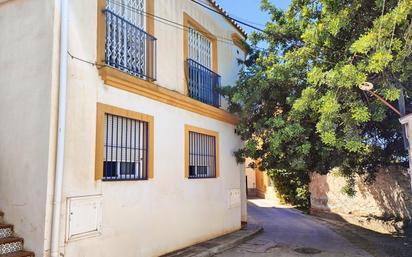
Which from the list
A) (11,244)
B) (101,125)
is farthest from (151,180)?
(11,244)

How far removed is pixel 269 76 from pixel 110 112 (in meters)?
4.58

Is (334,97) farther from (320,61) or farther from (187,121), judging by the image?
(187,121)

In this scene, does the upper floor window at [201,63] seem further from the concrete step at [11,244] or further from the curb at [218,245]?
the concrete step at [11,244]

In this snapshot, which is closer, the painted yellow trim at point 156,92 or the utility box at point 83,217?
the utility box at point 83,217

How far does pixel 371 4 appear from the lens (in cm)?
709

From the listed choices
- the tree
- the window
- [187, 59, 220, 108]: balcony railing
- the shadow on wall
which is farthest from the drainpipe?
the shadow on wall

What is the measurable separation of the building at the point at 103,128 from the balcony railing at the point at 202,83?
0.06 meters

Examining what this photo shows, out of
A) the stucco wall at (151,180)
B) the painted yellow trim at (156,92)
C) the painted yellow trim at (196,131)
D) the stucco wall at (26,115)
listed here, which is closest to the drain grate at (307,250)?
the stucco wall at (151,180)

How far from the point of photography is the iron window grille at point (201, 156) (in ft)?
33.8

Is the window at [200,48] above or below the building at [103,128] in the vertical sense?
above

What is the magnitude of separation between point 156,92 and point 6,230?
4.10 meters

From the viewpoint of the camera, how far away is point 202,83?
36.0 ft

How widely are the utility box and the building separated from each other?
19mm

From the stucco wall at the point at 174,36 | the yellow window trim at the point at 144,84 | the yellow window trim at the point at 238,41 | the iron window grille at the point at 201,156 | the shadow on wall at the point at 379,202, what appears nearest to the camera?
the yellow window trim at the point at 144,84
